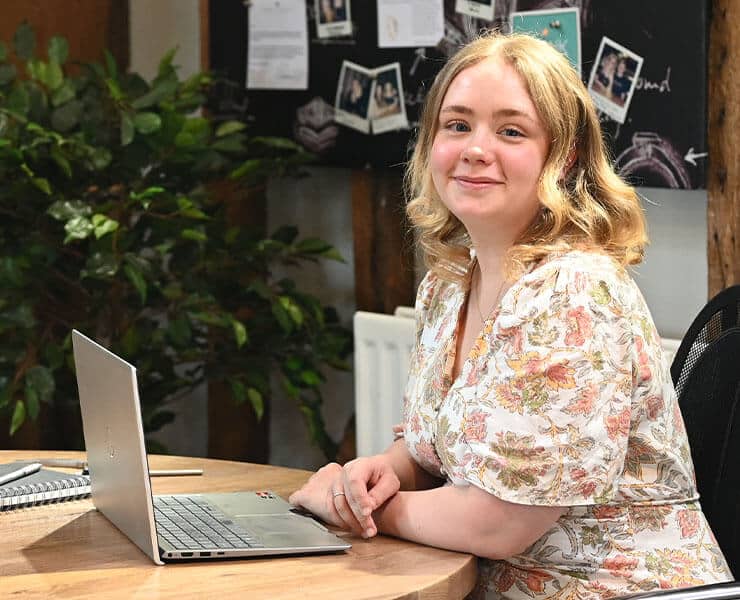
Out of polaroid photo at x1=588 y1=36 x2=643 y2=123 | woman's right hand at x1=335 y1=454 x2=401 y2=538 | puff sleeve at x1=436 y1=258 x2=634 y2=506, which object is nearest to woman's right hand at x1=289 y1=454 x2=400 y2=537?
woman's right hand at x1=335 y1=454 x2=401 y2=538

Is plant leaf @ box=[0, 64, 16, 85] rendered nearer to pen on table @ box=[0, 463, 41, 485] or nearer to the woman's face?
pen on table @ box=[0, 463, 41, 485]

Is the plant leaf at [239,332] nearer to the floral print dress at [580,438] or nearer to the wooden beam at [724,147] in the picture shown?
the wooden beam at [724,147]

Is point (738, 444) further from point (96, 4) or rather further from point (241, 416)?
point (96, 4)

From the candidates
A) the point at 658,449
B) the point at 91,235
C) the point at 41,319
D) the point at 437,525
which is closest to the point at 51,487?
the point at 437,525

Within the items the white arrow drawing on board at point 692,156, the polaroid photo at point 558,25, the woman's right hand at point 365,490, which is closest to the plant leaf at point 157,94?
the polaroid photo at point 558,25

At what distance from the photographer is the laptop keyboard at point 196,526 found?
1.43 meters

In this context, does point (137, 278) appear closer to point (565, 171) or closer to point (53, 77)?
point (53, 77)

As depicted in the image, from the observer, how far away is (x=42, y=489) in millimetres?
1684

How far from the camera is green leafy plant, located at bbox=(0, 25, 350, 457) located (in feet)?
9.62

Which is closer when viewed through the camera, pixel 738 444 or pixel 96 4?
pixel 738 444

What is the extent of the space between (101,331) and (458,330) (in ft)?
5.37

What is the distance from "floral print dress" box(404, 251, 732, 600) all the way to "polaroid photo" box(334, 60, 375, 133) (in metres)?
1.65

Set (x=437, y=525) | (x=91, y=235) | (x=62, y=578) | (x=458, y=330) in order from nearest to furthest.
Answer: (x=62, y=578), (x=437, y=525), (x=458, y=330), (x=91, y=235)

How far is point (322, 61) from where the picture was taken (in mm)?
3256
